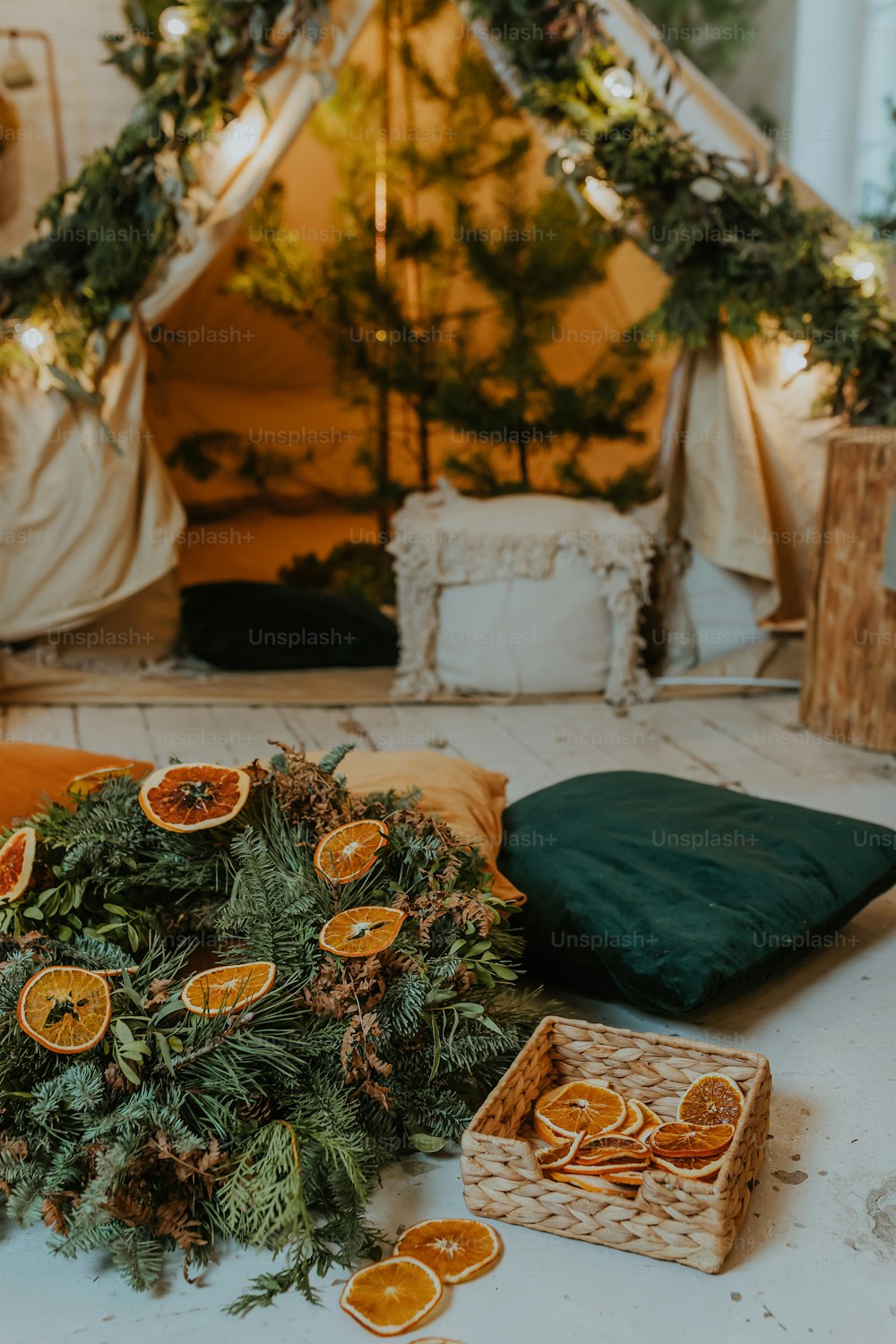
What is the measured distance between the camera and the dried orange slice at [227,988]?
135cm

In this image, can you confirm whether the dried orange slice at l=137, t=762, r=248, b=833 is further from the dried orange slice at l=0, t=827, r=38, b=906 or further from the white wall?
the white wall

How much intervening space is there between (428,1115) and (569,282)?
2.71m

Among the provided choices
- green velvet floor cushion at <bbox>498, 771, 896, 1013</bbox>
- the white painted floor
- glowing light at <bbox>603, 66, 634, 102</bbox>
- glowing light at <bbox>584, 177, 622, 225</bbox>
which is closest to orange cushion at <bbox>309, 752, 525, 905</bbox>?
green velvet floor cushion at <bbox>498, 771, 896, 1013</bbox>

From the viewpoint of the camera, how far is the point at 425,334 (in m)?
3.88

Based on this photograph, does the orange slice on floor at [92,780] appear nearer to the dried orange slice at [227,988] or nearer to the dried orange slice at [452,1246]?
the dried orange slice at [227,988]

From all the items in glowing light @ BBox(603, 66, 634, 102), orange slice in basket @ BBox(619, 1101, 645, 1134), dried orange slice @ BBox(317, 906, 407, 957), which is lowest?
orange slice in basket @ BBox(619, 1101, 645, 1134)

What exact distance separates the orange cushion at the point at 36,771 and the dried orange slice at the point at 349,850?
47cm

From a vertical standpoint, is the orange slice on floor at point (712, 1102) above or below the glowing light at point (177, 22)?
below

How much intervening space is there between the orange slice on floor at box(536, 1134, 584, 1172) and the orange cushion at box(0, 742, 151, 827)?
2.83 ft

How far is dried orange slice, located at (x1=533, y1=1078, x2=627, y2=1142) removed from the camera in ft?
4.58

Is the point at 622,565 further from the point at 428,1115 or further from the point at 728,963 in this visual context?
the point at 428,1115

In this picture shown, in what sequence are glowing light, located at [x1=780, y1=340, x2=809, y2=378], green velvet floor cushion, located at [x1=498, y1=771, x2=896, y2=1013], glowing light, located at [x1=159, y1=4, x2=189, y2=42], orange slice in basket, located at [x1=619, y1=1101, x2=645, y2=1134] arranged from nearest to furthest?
1. orange slice in basket, located at [x1=619, y1=1101, x2=645, y2=1134]
2. green velvet floor cushion, located at [x1=498, y1=771, x2=896, y2=1013]
3. glowing light, located at [x1=159, y1=4, x2=189, y2=42]
4. glowing light, located at [x1=780, y1=340, x2=809, y2=378]

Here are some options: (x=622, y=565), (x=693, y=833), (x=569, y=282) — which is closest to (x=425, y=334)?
(x=569, y=282)

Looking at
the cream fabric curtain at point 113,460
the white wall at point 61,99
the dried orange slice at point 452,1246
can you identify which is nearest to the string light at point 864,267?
the cream fabric curtain at point 113,460
